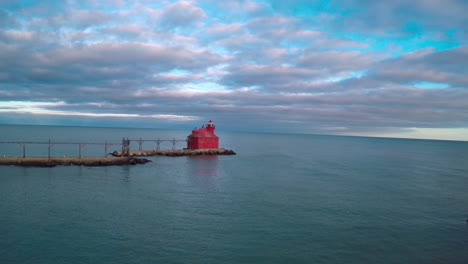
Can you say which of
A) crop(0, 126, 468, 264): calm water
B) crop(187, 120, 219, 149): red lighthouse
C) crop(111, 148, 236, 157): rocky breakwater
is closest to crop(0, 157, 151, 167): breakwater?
crop(0, 126, 468, 264): calm water

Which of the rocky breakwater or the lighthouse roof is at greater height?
the lighthouse roof

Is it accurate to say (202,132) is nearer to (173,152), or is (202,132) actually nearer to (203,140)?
(203,140)

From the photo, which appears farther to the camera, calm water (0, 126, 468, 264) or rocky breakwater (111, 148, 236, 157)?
rocky breakwater (111, 148, 236, 157)

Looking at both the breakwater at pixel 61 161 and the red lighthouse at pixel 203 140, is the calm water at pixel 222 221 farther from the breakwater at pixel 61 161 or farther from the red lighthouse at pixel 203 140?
the red lighthouse at pixel 203 140

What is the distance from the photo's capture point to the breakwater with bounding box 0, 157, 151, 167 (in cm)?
5366

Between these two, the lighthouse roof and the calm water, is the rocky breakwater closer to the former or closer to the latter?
the lighthouse roof

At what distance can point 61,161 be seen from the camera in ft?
185

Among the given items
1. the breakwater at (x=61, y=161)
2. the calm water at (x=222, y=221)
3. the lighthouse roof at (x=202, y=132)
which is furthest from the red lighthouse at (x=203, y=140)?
the calm water at (x=222, y=221)

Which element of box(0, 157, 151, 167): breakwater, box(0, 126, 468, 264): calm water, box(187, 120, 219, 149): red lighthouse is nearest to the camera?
box(0, 126, 468, 264): calm water

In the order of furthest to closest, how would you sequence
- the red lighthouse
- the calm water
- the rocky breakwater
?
the red lighthouse < the rocky breakwater < the calm water

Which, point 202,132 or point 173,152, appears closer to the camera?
point 173,152

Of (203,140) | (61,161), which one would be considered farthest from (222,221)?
(203,140)

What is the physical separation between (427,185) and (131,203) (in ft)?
147

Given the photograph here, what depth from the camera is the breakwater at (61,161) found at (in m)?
53.7
